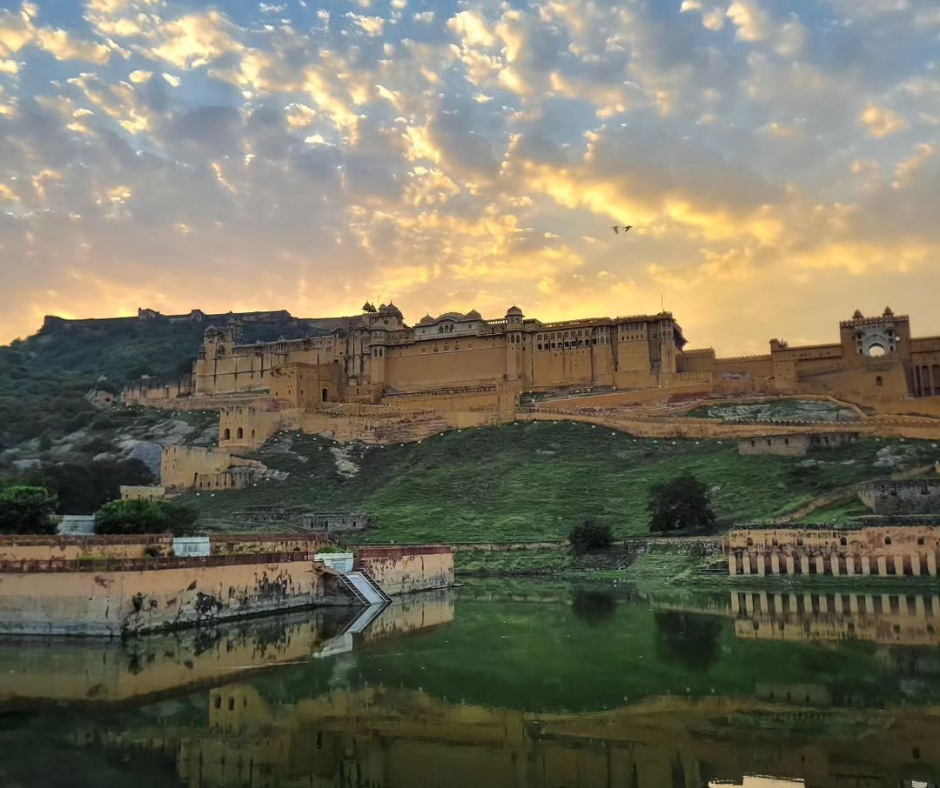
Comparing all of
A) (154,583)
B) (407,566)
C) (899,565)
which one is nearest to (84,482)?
(407,566)

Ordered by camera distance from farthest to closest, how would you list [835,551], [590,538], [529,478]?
[529,478], [590,538], [835,551]

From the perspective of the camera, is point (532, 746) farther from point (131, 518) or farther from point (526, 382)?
point (526, 382)

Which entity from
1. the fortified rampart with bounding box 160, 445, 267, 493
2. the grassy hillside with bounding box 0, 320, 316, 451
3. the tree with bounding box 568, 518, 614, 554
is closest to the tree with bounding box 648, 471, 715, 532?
the tree with bounding box 568, 518, 614, 554

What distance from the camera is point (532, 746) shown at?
Answer: 11.4 m

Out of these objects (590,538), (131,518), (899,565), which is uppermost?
(131,518)

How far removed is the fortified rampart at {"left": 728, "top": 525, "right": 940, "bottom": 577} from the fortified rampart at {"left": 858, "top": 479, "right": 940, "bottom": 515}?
4.36 meters

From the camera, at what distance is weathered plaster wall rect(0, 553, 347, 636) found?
21.4m

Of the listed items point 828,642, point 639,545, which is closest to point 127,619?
point 828,642

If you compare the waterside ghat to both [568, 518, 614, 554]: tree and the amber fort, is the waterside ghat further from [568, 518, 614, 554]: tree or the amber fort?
the amber fort

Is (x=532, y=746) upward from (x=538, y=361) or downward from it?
downward

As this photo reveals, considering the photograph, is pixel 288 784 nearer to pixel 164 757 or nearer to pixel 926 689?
pixel 164 757

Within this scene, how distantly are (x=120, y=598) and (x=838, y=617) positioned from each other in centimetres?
1998

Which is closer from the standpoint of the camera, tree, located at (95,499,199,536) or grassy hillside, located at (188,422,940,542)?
tree, located at (95,499,199,536)

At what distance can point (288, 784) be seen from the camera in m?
10.1
